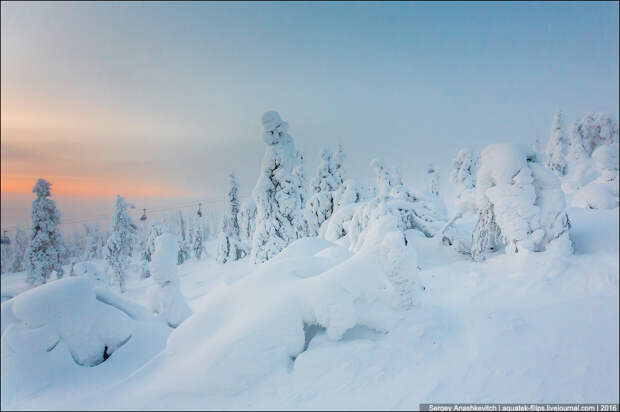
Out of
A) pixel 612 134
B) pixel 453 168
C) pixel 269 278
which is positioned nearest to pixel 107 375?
pixel 269 278

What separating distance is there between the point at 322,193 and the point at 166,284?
15.9 meters

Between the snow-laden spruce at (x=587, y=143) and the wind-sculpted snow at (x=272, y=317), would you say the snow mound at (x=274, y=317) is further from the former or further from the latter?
the snow-laden spruce at (x=587, y=143)

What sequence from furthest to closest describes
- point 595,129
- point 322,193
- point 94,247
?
point 94,247
point 322,193
point 595,129

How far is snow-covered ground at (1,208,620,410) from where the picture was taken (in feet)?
8.42

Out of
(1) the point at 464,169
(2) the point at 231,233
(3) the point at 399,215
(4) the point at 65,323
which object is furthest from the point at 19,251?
(1) the point at 464,169

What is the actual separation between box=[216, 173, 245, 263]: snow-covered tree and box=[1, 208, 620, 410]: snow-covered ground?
19.2 metres

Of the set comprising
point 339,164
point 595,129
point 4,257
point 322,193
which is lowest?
point 322,193

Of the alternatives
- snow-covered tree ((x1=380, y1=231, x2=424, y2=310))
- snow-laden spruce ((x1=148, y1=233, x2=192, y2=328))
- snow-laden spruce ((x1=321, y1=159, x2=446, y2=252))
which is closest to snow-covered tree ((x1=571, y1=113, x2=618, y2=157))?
snow-laden spruce ((x1=321, y1=159, x2=446, y2=252))

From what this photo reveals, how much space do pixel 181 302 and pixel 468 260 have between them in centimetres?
785

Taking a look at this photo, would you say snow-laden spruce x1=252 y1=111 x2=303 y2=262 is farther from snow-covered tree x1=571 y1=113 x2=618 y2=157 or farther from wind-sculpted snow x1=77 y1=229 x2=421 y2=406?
snow-covered tree x1=571 y1=113 x2=618 y2=157

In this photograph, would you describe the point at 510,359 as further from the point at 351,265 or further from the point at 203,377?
the point at 203,377

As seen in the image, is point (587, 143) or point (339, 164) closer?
point (587, 143)

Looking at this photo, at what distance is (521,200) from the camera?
709 cm

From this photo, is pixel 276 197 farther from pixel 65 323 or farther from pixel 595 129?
pixel 595 129
